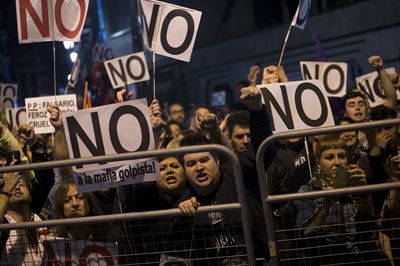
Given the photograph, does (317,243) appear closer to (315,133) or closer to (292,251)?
(292,251)

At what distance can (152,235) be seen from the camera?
16.4 ft

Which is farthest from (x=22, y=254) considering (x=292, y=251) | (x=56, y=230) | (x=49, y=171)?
(x=292, y=251)

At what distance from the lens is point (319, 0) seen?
64.9 feet

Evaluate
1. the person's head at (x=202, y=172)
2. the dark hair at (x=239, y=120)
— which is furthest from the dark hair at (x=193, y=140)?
the dark hair at (x=239, y=120)

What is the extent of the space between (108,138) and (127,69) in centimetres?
582

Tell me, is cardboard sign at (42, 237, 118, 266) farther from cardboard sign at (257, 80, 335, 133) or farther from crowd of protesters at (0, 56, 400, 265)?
cardboard sign at (257, 80, 335, 133)

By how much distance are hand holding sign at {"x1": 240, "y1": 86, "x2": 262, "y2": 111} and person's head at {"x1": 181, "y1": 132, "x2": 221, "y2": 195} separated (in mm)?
706

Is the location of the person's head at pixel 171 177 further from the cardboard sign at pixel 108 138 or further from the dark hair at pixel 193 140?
the cardboard sign at pixel 108 138

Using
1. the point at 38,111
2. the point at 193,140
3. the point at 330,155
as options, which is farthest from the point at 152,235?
the point at 38,111

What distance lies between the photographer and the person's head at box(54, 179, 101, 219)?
5.48 metres

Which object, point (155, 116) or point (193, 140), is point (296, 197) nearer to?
point (193, 140)

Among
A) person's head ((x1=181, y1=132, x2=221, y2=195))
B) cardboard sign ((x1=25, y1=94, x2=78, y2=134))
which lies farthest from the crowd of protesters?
cardboard sign ((x1=25, y1=94, x2=78, y2=134))

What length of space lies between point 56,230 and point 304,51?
601 inches

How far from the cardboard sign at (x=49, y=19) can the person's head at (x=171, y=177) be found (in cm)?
199
